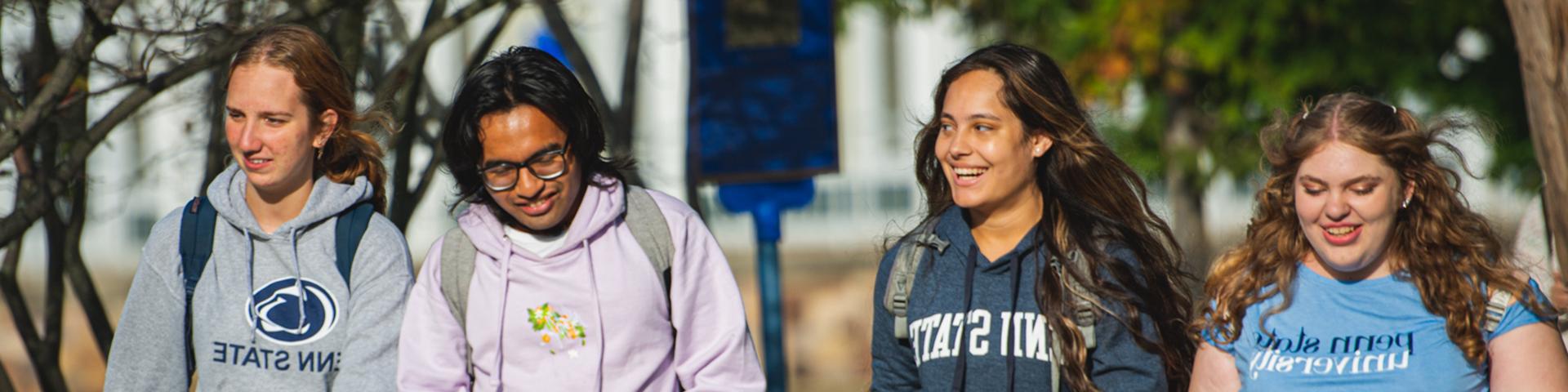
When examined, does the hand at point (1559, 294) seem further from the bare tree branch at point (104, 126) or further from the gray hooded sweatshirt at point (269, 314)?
the bare tree branch at point (104, 126)

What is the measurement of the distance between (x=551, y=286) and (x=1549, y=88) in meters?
2.34

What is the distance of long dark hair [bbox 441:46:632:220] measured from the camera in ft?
10.4

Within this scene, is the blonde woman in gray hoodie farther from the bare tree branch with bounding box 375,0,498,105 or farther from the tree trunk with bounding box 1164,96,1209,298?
the tree trunk with bounding box 1164,96,1209,298

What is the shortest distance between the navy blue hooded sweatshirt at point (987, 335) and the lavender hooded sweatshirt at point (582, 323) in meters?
0.34

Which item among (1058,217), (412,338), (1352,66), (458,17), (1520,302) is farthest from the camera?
(1352,66)

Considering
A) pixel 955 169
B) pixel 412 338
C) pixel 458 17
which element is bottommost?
pixel 412 338

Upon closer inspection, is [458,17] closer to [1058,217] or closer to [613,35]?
[1058,217]

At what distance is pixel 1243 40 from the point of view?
898 centimetres

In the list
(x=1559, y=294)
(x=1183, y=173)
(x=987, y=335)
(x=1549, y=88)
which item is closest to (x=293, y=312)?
(x=987, y=335)

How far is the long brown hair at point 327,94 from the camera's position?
323cm

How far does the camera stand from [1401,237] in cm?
308

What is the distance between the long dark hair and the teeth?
737mm

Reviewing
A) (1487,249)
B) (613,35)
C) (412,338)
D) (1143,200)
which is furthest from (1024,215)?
(613,35)

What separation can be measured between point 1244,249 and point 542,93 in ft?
4.91
